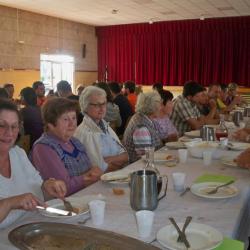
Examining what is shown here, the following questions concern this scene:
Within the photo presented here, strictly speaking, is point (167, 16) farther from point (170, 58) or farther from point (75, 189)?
point (75, 189)

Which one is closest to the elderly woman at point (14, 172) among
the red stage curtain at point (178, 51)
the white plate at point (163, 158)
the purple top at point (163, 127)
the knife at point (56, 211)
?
the knife at point (56, 211)

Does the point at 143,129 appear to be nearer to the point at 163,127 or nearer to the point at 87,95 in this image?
the point at 87,95

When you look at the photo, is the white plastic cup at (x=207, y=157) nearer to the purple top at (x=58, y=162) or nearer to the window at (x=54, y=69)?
the purple top at (x=58, y=162)

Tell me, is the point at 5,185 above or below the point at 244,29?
below

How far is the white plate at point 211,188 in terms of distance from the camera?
1.86 metres

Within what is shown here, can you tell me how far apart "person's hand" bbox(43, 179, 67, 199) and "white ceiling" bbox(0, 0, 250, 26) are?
24.4 ft

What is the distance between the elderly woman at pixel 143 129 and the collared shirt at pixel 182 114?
1178mm

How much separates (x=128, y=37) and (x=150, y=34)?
0.81 metres

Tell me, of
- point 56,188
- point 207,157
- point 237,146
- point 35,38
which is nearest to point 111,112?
point 237,146

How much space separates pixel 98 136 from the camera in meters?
3.00

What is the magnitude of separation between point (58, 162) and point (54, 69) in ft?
30.7

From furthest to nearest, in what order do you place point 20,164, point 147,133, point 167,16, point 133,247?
point 167,16 → point 147,133 → point 20,164 → point 133,247

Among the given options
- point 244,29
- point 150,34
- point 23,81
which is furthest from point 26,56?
point 244,29

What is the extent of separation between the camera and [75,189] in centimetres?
236
